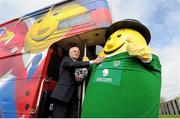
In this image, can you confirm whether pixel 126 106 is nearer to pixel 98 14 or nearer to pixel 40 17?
pixel 98 14

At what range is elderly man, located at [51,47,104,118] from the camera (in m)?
3.99

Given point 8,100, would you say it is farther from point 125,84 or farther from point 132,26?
point 132,26

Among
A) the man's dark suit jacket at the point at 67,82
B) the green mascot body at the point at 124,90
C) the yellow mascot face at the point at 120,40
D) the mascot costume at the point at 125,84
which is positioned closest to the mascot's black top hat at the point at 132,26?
the yellow mascot face at the point at 120,40

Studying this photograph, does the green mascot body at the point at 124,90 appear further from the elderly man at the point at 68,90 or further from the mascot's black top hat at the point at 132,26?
the mascot's black top hat at the point at 132,26

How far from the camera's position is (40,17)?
543 cm

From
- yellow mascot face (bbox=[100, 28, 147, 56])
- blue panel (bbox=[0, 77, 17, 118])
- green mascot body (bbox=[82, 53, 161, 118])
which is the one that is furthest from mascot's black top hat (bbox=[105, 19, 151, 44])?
blue panel (bbox=[0, 77, 17, 118])

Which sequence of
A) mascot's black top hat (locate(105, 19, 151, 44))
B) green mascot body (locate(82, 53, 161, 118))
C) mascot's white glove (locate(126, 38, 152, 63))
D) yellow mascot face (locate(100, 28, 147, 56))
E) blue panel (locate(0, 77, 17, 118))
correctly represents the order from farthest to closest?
1. blue panel (locate(0, 77, 17, 118))
2. mascot's black top hat (locate(105, 19, 151, 44))
3. yellow mascot face (locate(100, 28, 147, 56))
4. mascot's white glove (locate(126, 38, 152, 63))
5. green mascot body (locate(82, 53, 161, 118))

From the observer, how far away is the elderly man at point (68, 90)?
13.1 ft

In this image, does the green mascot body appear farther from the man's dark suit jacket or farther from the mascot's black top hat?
the mascot's black top hat

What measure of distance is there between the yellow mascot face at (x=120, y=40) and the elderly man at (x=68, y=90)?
18 centimetres

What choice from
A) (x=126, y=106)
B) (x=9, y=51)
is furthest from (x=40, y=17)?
(x=126, y=106)

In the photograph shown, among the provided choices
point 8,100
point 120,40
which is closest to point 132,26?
point 120,40

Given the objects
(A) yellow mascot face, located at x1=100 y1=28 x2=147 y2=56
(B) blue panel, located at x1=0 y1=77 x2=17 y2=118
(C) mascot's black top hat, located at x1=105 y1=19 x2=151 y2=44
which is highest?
(C) mascot's black top hat, located at x1=105 y1=19 x2=151 y2=44

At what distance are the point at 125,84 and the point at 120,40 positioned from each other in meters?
0.72
